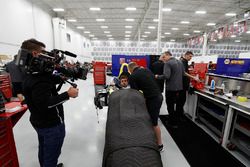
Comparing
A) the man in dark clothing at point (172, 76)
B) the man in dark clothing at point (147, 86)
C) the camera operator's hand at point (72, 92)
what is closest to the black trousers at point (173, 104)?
the man in dark clothing at point (172, 76)

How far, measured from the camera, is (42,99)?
3.48 ft

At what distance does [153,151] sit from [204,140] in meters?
2.33

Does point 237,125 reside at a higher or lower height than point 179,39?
lower

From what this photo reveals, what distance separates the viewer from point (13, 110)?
1462 mm

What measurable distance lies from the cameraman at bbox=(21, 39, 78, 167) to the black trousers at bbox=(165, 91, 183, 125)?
2.16 metres

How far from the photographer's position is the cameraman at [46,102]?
1.06 meters

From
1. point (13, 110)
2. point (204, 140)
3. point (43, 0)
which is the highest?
point (43, 0)

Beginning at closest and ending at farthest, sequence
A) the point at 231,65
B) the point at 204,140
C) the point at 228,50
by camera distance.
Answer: the point at 204,140, the point at 231,65, the point at 228,50

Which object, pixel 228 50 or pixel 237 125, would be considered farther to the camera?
pixel 228 50

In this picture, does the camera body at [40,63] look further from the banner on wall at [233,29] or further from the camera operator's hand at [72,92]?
the banner on wall at [233,29]

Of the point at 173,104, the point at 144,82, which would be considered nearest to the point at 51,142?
the point at 144,82

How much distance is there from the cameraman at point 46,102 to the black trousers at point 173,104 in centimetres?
216

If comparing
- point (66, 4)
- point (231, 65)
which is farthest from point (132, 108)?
point (66, 4)

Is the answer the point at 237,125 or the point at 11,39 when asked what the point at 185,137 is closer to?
the point at 237,125
